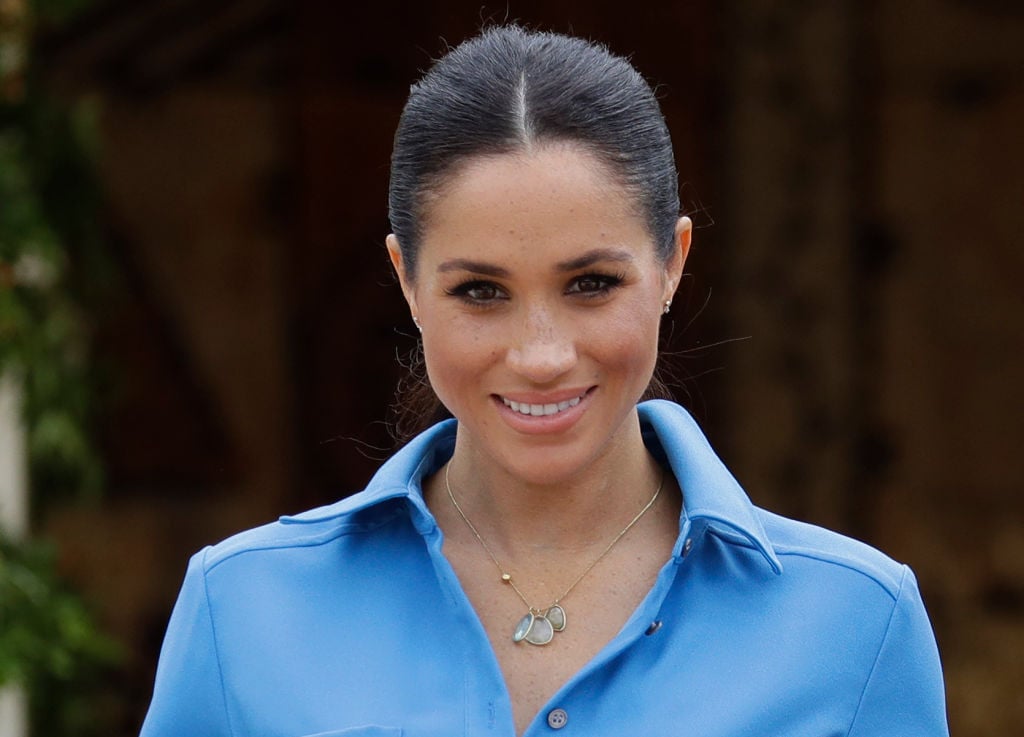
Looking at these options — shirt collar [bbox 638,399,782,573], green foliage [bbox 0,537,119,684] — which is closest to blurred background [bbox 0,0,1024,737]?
green foliage [bbox 0,537,119,684]

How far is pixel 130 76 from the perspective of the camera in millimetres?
5566

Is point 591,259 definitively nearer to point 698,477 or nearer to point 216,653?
point 698,477

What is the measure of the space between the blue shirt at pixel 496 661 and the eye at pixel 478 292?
0.88ft

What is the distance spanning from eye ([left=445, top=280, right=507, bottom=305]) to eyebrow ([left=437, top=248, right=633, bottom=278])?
19 millimetres

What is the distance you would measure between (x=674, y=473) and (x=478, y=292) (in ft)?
1.24

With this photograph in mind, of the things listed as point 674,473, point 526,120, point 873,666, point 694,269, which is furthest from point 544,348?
point 694,269

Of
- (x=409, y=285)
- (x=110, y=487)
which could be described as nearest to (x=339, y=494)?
(x=110, y=487)

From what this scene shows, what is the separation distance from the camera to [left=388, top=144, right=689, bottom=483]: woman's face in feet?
6.34

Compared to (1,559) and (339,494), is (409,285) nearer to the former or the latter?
(1,559)

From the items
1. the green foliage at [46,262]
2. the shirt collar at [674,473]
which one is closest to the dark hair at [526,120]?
the shirt collar at [674,473]

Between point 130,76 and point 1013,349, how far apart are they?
2.66m

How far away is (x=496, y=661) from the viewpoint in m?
1.99

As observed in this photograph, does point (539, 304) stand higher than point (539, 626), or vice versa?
point (539, 304)

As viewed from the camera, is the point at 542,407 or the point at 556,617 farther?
the point at 556,617
